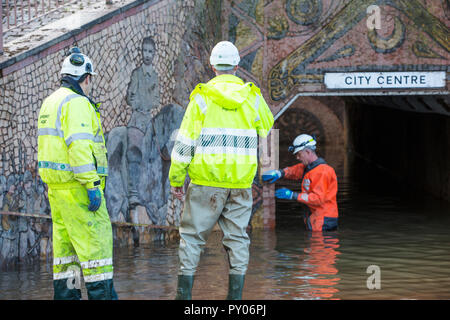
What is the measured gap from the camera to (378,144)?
25078mm

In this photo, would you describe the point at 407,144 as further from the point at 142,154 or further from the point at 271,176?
the point at 142,154

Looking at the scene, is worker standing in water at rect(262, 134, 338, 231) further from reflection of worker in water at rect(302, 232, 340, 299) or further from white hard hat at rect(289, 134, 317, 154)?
reflection of worker in water at rect(302, 232, 340, 299)

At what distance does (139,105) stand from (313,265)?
2958 millimetres

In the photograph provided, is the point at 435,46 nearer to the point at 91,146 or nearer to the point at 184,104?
the point at 184,104

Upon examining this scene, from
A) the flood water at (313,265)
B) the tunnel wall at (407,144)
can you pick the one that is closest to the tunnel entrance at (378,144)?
the tunnel wall at (407,144)

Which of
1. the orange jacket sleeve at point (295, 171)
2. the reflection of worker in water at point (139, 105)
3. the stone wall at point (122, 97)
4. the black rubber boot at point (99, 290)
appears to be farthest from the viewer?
the orange jacket sleeve at point (295, 171)

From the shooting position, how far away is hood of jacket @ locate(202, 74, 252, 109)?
20.1 feet

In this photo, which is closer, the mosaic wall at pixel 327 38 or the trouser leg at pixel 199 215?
the trouser leg at pixel 199 215

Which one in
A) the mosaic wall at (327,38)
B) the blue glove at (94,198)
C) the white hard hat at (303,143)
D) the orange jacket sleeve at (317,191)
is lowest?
the blue glove at (94,198)

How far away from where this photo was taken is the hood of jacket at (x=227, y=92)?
6113mm

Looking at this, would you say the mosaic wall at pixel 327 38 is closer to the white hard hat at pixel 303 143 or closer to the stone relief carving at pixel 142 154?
the white hard hat at pixel 303 143

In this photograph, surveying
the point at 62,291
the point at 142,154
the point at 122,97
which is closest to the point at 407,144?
the point at 142,154
